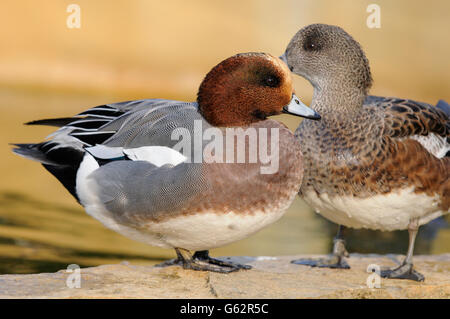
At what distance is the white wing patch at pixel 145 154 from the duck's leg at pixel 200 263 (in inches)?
17.2

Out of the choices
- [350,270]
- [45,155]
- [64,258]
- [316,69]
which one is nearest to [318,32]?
[316,69]

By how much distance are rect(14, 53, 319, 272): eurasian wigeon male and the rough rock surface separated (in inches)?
6.1

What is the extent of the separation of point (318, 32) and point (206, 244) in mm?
1032

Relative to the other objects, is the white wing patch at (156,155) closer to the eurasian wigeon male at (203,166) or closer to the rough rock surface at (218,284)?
the eurasian wigeon male at (203,166)

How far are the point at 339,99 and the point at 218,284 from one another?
2.94ft

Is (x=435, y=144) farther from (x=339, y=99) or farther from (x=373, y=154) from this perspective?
(x=339, y=99)

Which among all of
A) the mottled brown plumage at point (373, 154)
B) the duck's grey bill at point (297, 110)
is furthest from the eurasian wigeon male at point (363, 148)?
the duck's grey bill at point (297, 110)

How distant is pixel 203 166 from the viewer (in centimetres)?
247

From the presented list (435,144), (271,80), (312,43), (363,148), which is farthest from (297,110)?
(435,144)

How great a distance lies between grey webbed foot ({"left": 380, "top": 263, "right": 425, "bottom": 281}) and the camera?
2891mm

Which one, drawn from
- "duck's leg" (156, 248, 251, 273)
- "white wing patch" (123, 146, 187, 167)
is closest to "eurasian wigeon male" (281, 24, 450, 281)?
"duck's leg" (156, 248, 251, 273)

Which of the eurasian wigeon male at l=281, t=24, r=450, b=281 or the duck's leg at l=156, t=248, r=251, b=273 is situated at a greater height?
the eurasian wigeon male at l=281, t=24, r=450, b=281

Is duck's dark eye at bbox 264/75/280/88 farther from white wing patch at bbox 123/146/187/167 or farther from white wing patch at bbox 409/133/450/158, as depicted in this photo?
white wing patch at bbox 409/133/450/158

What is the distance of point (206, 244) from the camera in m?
2.57
